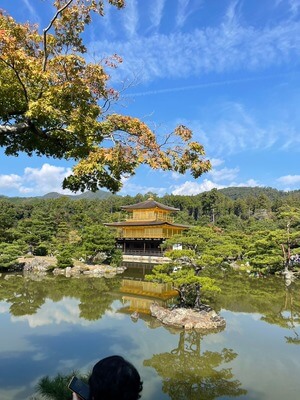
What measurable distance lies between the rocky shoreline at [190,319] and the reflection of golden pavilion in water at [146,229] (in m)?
17.2

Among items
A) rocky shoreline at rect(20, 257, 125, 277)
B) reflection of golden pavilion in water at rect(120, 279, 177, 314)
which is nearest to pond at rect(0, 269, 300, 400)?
reflection of golden pavilion in water at rect(120, 279, 177, 314)

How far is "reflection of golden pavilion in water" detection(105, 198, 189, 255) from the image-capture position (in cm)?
2909

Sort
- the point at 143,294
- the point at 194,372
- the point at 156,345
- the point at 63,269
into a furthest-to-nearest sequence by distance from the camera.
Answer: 1. the point at 63,269
2. the point at 143,294
3. the point at 156,345
4. the point at 194,372

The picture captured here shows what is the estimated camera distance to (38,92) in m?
4.00

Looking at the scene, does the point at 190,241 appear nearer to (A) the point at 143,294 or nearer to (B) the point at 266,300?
(A) the point at 143,294

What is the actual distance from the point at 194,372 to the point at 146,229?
2272 centimetres

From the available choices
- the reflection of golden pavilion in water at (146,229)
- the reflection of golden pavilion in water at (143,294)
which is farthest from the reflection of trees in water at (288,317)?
the reflection of golden pavilion in water at (146,229)

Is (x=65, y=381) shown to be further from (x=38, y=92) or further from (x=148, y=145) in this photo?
(x=38, y=92)

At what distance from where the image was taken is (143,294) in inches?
624

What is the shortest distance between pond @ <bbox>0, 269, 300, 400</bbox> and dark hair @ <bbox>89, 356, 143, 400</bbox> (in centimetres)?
546

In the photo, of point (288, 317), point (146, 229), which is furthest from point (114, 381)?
point (146, 229)

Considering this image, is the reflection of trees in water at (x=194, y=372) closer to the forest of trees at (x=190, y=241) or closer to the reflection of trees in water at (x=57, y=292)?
the forest of trees at (x=190, y=241)

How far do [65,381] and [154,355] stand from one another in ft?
10.7

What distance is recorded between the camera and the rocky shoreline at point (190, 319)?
10.3m
